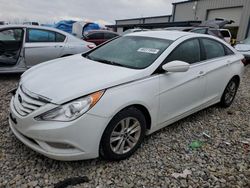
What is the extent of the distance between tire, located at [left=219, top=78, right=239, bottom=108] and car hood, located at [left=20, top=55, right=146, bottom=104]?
2.36m

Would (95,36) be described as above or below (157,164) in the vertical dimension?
above

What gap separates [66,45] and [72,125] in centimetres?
455

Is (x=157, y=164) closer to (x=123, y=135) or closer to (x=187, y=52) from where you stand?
(x=123, y=135)

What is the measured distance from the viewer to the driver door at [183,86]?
3.07 meters

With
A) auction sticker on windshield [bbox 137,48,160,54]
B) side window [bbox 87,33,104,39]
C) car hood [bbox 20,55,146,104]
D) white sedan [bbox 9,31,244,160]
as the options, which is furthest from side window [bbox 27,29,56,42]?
side window [bbox 87,33,104,39]

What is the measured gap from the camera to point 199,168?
280 centimetres

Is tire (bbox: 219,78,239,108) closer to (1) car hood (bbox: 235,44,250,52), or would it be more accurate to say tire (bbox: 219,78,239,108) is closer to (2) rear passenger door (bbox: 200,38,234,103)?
(2) rear passenger door (bbox: 200,38,234,103)

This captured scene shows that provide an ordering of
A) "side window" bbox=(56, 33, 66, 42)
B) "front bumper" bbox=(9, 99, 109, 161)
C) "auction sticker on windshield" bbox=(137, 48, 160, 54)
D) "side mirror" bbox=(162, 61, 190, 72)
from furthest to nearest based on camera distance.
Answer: "side window" bbox=(56, 33, 66, 42) → "auction sticker on windshield" bbox=(137, 48, 160, 54) → "side mirror" bbox=(162, 61, 190, 72) → "front bumper" bbox=(9, 99, 109, 161)

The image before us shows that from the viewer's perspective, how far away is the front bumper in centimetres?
229

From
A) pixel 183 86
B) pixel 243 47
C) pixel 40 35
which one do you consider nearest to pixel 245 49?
pixel 243 47

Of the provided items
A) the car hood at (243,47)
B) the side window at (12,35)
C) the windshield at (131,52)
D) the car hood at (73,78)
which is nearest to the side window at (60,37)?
the side window at (12,35)

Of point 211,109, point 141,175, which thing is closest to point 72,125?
point 141,175

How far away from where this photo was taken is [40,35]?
6.07 metres

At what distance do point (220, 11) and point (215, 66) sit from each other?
19293mm
